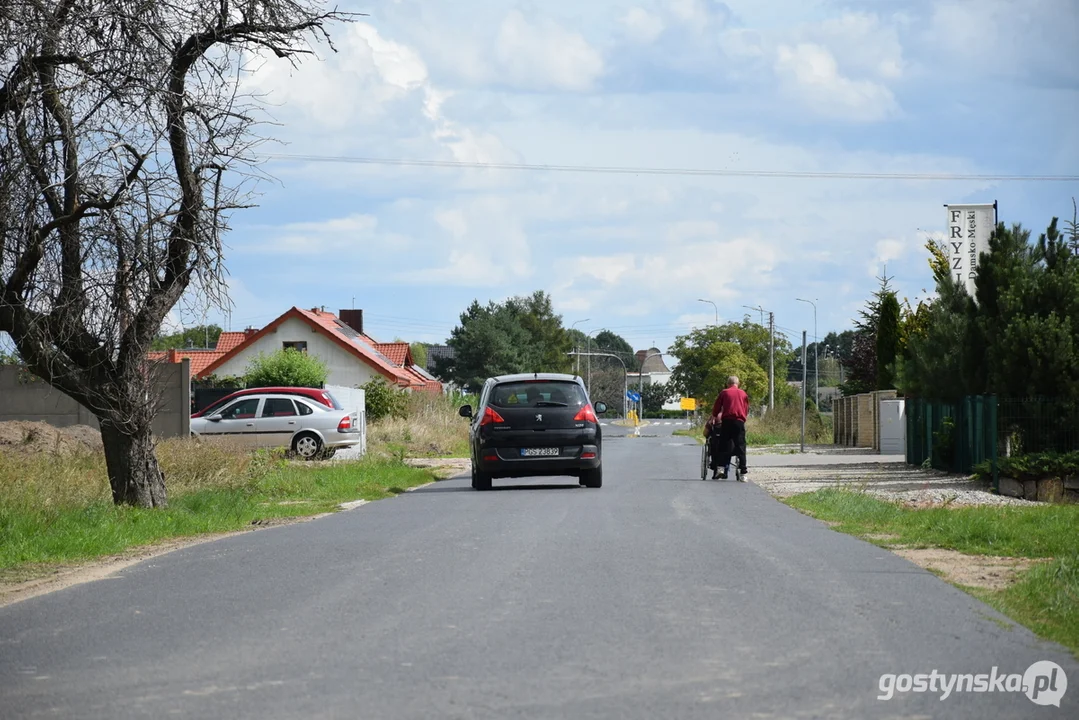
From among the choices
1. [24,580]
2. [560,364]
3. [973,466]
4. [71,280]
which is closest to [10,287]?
[71,280]

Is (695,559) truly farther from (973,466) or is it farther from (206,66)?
(973,466)

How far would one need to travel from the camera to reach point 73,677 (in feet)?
21.6

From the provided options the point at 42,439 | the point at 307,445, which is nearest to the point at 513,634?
the point at 42,439

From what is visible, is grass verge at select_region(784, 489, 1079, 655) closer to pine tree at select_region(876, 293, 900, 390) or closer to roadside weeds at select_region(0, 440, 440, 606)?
roadside weeds at select_region(0, 440, 440, 606)

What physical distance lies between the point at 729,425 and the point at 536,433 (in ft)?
13.7

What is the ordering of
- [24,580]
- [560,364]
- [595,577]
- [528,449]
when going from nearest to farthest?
[595,577] → [24,580] → [528,449] → [560,364]

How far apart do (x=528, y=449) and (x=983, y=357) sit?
313 inches

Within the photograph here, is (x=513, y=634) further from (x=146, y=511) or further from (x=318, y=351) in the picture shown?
(x=318, y=351)

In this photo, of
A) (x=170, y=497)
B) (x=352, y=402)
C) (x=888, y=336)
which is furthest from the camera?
(x=888, y=336)

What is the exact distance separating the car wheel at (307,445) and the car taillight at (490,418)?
29.7ft

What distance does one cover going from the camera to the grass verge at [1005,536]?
334 inches

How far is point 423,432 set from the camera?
42.9m

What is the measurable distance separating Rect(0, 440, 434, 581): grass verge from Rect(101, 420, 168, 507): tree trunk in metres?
0.30
